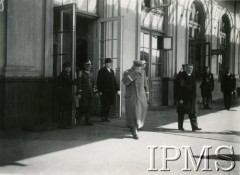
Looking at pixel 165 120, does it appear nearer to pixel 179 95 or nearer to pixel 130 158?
pixel 179 95

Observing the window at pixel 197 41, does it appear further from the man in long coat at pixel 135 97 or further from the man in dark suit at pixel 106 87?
the man in long coat at pixel 135 97

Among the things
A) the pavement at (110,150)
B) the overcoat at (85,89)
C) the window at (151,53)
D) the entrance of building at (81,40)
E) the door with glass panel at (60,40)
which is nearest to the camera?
the pavement at (110,150)

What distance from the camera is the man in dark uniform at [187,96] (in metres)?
7.41

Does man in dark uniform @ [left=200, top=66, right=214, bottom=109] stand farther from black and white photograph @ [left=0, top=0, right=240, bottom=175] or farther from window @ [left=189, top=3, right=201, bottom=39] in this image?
window @ [left=189, top=3, right=201, bottom=39]

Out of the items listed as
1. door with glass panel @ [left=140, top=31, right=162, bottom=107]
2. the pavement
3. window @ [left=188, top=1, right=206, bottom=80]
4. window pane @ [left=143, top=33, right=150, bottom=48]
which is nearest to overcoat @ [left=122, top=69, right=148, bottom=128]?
the pavement

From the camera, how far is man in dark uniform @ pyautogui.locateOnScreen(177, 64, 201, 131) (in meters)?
7.41

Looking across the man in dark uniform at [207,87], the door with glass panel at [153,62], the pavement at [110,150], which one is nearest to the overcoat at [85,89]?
the pavement at [110,150]

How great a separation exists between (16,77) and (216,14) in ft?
39.8

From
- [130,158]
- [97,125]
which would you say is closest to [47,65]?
[97,125]

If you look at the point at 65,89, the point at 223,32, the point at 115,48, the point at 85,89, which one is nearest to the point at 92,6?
the point at 115,48

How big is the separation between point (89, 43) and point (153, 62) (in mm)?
3235

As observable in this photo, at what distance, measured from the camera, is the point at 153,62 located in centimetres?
1219

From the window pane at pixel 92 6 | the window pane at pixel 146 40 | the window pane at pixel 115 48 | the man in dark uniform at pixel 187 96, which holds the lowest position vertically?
the man in dark uniform at pixel 187 96

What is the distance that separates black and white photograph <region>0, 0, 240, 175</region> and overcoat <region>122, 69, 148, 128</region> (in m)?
0.02
